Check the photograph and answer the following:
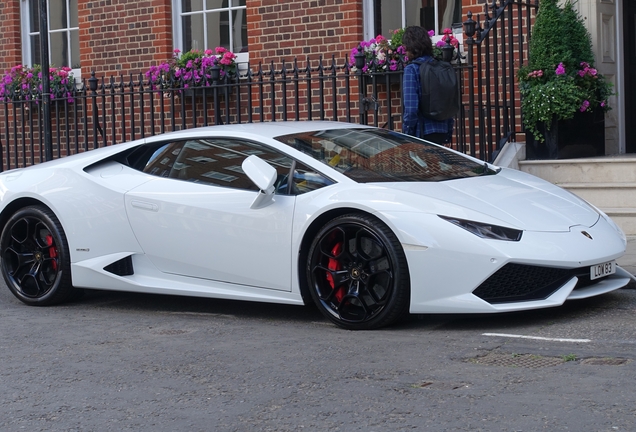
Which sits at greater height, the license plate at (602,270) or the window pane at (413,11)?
the window pane at (413,11)

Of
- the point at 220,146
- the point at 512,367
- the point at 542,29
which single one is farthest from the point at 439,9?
the point at 512,367

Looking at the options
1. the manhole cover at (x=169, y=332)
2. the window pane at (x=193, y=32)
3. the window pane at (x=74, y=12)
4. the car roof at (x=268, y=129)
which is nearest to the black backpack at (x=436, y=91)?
the car roof at (x=268, y=129)

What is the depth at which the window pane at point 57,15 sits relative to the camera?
1512 centimetres

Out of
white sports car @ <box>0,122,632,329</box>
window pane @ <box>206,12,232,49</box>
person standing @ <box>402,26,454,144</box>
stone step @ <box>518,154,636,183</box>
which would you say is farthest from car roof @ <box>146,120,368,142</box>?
window pane @ <box>206,12,232,49</box>

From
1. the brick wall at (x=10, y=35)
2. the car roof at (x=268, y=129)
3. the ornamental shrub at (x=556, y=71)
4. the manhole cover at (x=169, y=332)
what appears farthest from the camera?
the brick wall at (x=10, y=35)

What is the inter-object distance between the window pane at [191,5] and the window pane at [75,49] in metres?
2.05

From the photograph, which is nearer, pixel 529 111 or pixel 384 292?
pixel 384 292

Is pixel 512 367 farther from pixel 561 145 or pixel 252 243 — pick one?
pixel 561 145

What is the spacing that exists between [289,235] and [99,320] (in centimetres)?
149

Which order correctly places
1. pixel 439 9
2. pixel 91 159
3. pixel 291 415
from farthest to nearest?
pixel 439 9, pixel 91 159, pixel 291 415

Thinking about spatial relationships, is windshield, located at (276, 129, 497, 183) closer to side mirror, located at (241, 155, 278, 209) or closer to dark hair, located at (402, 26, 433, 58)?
side mirror, located at (241, 155, 278, 209)

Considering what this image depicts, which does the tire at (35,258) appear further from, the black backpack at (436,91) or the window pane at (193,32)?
the window pane at (193,32)

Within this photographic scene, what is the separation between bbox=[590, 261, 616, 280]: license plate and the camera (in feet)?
19.1

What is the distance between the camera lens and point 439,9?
1148 centimetres
